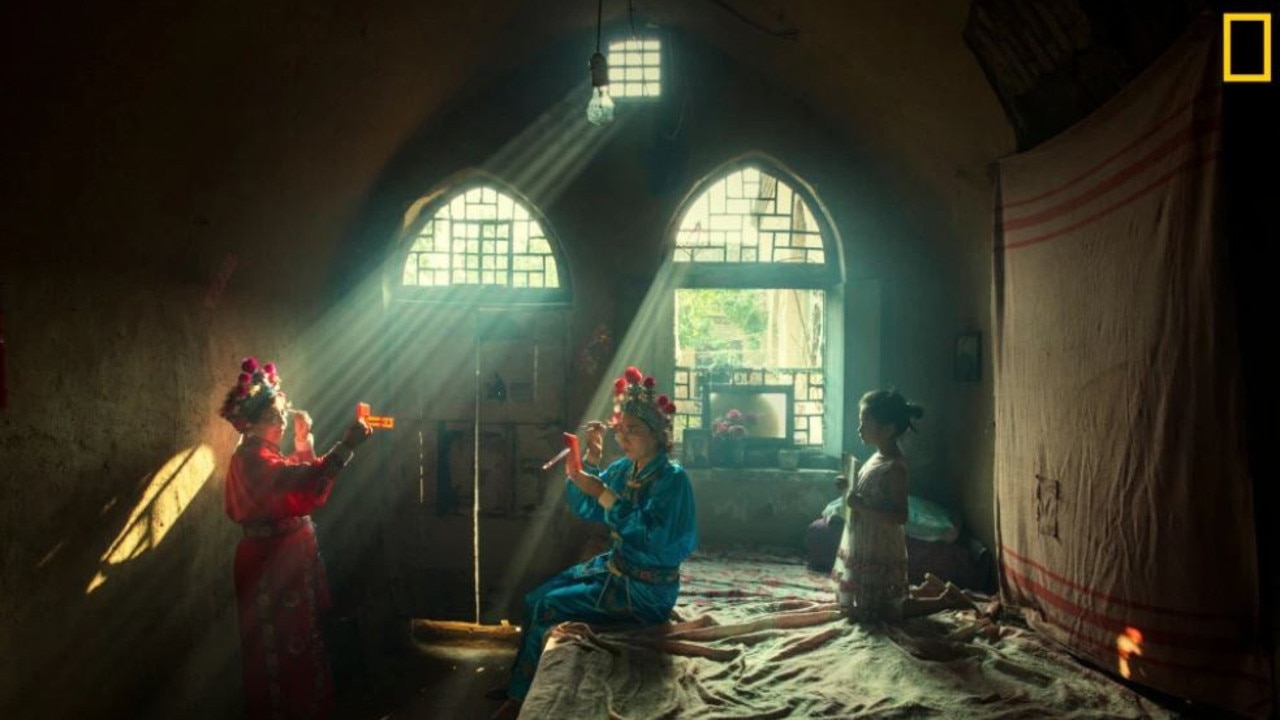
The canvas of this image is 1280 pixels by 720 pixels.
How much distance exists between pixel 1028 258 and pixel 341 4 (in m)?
4.11

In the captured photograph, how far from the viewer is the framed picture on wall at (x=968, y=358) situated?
17.4 ft

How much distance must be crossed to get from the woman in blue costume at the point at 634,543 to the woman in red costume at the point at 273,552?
124cm

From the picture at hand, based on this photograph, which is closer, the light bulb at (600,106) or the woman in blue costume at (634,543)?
the woman in blue costume at (634,543)

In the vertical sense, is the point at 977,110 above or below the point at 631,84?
below

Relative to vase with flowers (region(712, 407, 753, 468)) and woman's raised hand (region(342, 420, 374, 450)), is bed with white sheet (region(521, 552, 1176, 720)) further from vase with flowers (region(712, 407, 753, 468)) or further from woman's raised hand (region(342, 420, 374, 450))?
vase with flowers (region(712, 407, 753, 468))

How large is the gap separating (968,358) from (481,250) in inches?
157

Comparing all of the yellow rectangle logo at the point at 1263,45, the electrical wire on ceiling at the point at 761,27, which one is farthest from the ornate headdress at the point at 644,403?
the electrical wire on ceiling at the point at 761,27

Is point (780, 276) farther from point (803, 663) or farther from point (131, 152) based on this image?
point (131, 152)

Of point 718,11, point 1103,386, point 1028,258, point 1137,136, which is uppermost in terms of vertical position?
point 718,11

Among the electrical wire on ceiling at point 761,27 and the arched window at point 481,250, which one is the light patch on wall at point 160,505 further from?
the electrical wire on ceiling at point 761,27

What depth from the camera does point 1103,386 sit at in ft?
11.3

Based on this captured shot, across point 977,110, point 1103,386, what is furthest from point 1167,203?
point 977,110

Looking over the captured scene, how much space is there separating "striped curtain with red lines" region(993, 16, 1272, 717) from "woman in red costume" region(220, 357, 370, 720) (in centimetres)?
373

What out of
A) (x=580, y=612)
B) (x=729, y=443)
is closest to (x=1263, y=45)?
(x=580, y=612)
